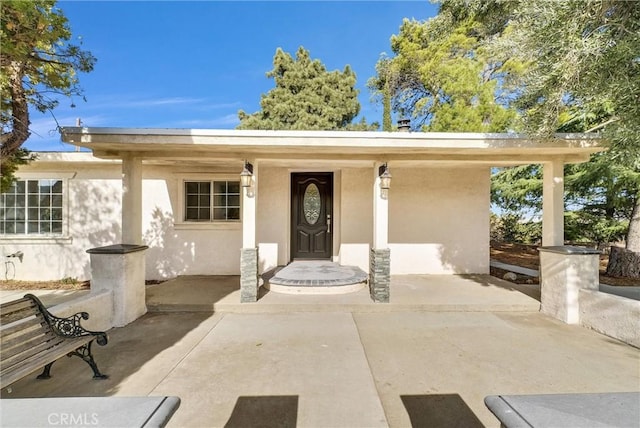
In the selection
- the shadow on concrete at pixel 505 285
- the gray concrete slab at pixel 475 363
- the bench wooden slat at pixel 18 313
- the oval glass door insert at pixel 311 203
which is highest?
the oval glass door insert at pixel 311 203

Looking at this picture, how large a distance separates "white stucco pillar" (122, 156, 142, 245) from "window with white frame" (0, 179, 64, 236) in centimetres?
349

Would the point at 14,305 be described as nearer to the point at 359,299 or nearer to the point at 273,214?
the point at 359,299

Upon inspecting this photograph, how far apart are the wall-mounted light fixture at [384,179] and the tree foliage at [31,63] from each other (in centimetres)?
488

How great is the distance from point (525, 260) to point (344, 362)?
31.8 ft

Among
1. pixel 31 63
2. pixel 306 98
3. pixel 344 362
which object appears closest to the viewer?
pixel 344 362

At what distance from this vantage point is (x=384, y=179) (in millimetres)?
5199

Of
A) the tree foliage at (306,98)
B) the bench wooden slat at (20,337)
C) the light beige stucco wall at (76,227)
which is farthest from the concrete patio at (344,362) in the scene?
the tree foliage at (306,98)

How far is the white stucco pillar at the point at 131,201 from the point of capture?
5098 mm

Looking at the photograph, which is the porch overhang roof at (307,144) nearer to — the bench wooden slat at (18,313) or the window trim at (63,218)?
the bench wooden slat at (18,313)

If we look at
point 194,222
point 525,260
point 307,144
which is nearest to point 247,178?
point 307,144

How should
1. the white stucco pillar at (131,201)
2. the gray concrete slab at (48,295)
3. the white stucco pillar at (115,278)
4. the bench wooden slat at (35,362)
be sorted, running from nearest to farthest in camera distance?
the bench wooden slat at (35,362)
the white stucco pillar at (115,278)
the white stucco pillar at (131,201)
the gray concrete slab at (48,295)

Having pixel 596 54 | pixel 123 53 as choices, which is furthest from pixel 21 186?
pixel 596 54

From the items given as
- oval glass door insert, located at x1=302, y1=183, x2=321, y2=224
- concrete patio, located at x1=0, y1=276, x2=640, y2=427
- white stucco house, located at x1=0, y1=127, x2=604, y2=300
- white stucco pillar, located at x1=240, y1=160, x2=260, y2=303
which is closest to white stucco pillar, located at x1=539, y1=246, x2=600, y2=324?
concrete patio, located at x1=0, y1=276, x2=640, y2=427

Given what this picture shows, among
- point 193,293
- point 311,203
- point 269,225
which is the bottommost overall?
point 193,293
